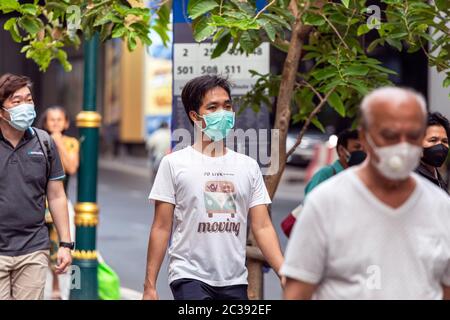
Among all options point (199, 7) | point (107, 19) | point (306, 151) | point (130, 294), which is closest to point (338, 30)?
point (199, 7)

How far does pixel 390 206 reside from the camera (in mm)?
3701

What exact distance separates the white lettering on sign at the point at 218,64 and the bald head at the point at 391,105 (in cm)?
447

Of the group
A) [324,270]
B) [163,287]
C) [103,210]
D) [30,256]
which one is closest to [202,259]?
[30,256]

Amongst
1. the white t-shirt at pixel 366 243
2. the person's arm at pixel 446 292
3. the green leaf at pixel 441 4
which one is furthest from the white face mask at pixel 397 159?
the green leaf at pixel 441 4

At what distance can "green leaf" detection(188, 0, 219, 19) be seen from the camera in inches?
245

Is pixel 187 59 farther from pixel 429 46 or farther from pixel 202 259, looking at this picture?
pixel 202 259

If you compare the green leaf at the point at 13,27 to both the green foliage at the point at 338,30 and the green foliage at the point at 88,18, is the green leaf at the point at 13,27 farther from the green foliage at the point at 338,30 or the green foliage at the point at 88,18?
the green foliage at the point at 338,30

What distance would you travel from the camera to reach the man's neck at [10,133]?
641cm

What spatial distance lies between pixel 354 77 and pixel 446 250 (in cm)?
309

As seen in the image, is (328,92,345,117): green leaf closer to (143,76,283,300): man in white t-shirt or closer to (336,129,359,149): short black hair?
(336,129,359,149): short black hair

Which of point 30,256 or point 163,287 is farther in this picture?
point 163,287

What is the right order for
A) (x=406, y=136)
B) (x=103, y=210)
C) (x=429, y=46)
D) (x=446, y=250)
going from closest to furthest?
(x=406, y=136), (x=446, y=250), (x=429, y=46), (x=103, y=210)

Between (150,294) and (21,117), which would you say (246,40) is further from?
(150,294)

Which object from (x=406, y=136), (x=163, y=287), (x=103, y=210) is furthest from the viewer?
(x=103, y=210)
